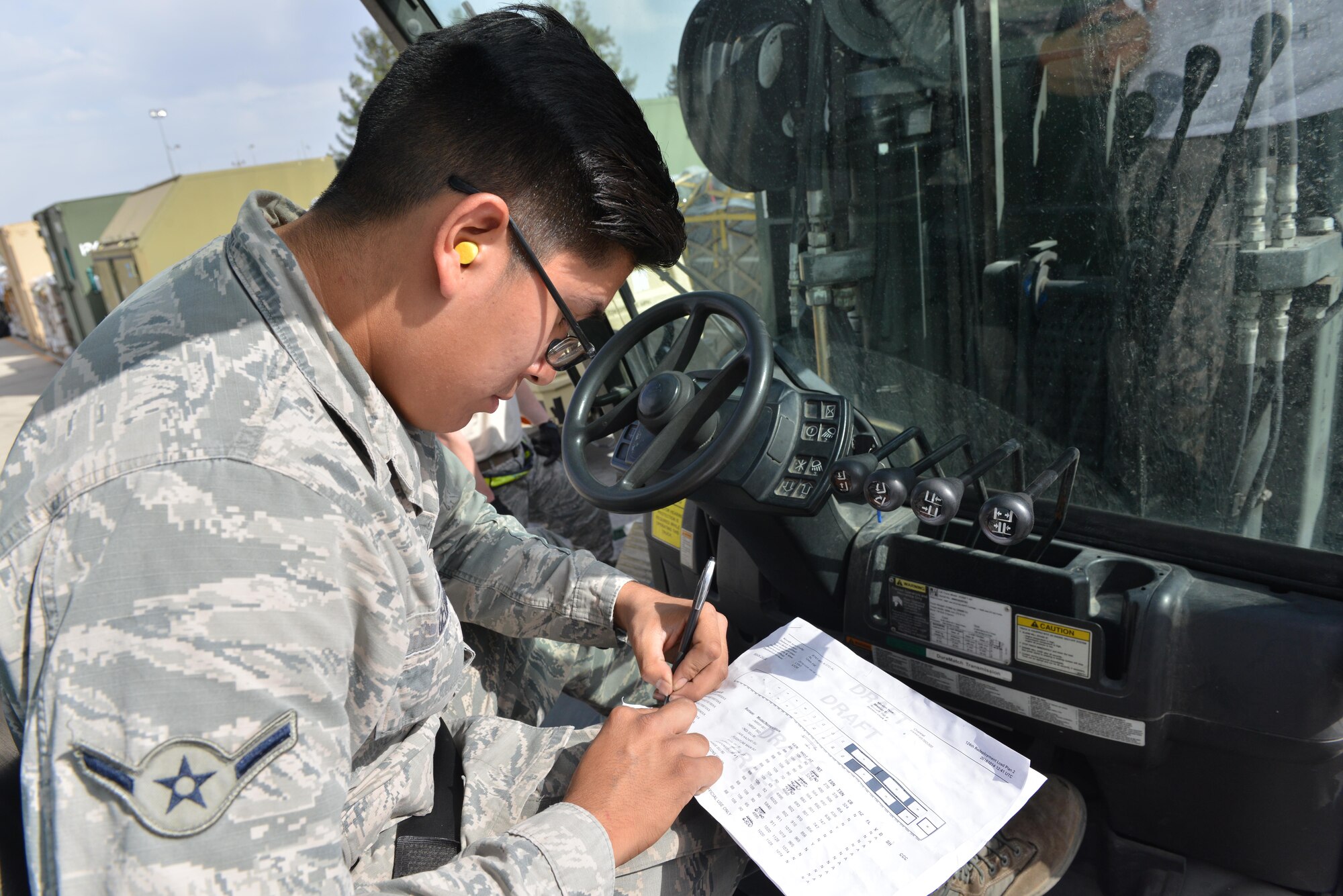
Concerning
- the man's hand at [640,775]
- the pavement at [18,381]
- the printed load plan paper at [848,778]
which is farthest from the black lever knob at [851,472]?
the pavement at [18,381]

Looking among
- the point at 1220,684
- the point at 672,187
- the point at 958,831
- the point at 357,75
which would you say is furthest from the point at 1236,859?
the point at 357,75

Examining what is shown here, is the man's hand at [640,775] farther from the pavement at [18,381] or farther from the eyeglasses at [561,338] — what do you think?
the pavement at [18,381]

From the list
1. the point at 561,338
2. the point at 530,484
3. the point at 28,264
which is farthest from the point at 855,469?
the point at 28,264

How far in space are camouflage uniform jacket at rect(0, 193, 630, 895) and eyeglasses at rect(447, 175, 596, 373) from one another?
22cm

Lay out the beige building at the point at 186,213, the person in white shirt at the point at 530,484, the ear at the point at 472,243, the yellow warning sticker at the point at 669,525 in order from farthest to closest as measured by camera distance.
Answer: the beige building at the point at 186,213
the person in white shirt at the point at 530,484
the yellow warning sticker at the point at 669,525
the ear at the point at 472,243

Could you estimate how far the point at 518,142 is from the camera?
112 cm

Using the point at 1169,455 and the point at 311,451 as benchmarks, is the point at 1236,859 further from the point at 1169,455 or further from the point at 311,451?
the point at 311,451

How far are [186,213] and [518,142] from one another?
8781mm

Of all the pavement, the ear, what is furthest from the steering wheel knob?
the pavement

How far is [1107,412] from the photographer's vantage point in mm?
1484

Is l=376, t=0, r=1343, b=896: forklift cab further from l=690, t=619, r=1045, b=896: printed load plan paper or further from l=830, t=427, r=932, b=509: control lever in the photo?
l=690, t=619, r=1045, b=896: printed load plan paper

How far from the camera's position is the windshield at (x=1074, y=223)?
4.02 ft

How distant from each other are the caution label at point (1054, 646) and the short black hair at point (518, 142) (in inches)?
31.9

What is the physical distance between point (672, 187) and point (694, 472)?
0.39 metres
